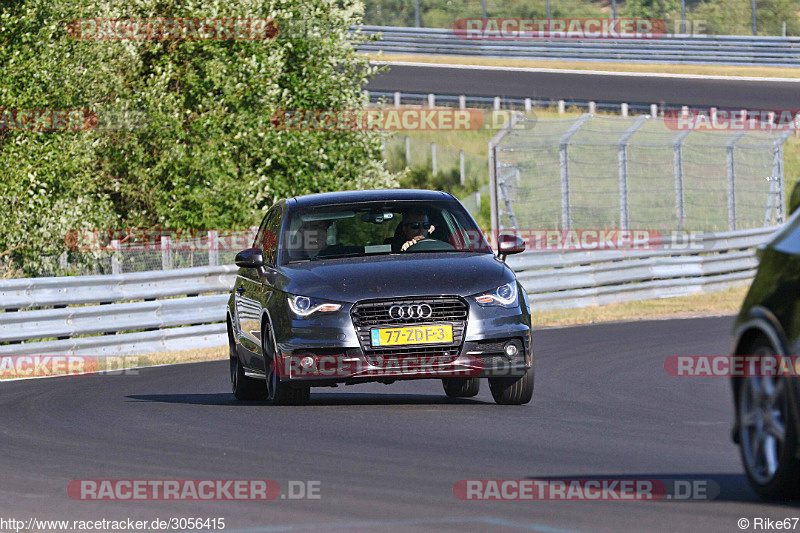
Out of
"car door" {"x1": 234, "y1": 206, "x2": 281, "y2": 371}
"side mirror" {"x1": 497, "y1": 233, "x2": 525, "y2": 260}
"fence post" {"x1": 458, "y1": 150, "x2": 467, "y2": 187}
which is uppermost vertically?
"side mirror" {"x1": 497, "y1": 233, "x2": 525, "y2": 260}

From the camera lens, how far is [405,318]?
427 inches

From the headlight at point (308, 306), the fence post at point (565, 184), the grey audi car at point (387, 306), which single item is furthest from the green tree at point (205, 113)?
the headlight at point (308, 306)

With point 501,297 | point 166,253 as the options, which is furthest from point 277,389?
point 166,253

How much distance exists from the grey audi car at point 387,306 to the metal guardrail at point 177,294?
6.31m

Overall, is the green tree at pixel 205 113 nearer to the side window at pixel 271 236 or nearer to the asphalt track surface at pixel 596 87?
the side window at pixel 271 236

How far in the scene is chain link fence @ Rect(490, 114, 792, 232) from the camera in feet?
84.8

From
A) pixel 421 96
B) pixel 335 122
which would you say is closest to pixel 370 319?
pixel 335 122

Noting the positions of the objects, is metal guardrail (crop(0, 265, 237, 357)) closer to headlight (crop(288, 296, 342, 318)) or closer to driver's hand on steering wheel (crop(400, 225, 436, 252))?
driver's hand on steering wheel (crop(400, 225, 436, 252))

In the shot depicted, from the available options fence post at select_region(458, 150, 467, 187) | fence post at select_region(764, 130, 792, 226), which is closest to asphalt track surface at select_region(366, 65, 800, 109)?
fence post at select_region(458, 150, 467, 187)

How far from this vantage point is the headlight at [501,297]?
36.0 ft

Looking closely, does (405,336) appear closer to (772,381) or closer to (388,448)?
(388,448)

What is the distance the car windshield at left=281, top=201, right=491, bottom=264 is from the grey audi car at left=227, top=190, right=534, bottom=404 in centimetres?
1

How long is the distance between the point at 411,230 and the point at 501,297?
1.27 metres

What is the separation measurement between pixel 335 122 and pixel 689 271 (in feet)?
22.6
